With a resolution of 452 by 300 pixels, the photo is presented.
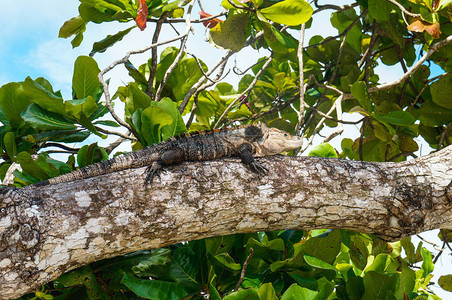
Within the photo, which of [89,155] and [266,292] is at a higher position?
[89,155]

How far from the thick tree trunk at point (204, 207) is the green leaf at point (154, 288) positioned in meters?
0.17

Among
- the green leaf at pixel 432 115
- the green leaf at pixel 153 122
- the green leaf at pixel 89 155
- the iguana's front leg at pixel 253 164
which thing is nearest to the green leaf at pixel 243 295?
the iguana's front leg at pixel 253 164

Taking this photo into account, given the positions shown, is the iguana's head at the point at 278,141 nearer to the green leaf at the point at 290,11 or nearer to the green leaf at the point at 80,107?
the green leaf at the point at 290,11

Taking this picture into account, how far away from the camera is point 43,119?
250 cm

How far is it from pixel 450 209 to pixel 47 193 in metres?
2.17

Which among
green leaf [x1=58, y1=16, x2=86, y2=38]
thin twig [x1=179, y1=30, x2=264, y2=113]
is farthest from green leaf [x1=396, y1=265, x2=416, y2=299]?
green leaf [x1=58, y1=16, x2=86, y2=38]

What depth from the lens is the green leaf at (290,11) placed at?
2625 millimetres

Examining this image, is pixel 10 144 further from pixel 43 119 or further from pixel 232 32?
pixel 232 32

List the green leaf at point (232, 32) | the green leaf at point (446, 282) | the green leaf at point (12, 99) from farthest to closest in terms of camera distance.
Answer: the green leaf at point (446, 282)
the green leaf at point (232, 32)
the green leaf at point (12, 99)

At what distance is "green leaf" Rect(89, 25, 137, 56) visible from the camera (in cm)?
300

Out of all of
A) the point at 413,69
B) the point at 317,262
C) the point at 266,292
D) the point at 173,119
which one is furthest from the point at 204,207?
the point at 413,69

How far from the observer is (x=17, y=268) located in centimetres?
184

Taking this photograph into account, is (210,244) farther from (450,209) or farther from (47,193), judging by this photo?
(450,209)

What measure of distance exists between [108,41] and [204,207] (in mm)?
1556
